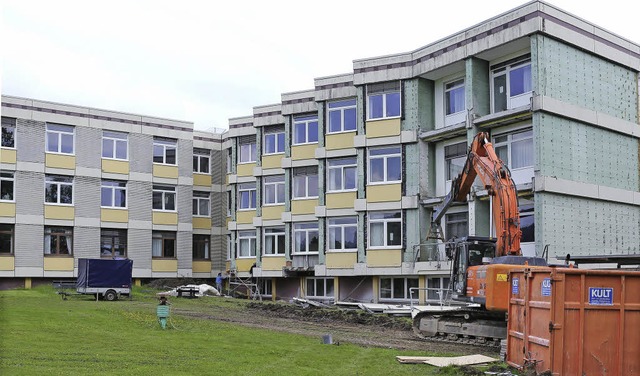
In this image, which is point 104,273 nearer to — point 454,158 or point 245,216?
point 245,216

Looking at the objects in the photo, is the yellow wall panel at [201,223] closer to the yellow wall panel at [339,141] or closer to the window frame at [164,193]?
the window frame at [164,193]

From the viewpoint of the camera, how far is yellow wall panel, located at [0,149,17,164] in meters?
41.4

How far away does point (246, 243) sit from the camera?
46.6 metres

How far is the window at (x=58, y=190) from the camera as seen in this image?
143ft

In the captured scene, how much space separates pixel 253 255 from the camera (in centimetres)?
4591

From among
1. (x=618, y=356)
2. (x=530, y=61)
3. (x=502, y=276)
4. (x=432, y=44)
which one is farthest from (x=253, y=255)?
(x=618, y=356)

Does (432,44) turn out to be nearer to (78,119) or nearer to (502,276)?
(502,276)

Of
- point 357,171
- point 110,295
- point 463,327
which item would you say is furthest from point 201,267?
point 463,327

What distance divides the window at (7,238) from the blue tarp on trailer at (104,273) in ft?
27.1

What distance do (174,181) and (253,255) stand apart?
808 cm


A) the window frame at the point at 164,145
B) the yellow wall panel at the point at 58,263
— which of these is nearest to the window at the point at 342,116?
the window frame at the point at 164,145

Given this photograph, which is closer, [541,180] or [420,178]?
[541,180]

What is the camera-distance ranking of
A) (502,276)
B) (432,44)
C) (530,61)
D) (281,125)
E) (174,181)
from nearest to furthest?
(502,276) < (530,61) < (432,44) < (281,125) < (174,181)

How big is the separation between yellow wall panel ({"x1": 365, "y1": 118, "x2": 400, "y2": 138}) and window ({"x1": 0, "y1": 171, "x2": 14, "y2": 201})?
72.8 feet
